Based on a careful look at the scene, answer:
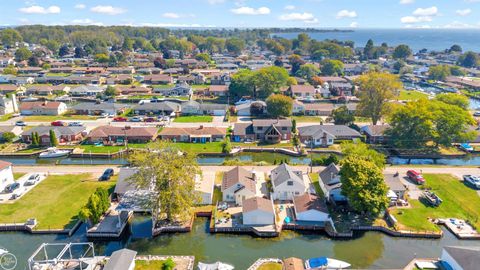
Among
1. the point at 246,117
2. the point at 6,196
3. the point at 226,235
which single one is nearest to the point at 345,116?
the point at 246,117

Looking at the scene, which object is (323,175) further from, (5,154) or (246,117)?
(5,154)

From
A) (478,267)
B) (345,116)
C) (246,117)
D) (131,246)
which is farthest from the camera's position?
(246,117)

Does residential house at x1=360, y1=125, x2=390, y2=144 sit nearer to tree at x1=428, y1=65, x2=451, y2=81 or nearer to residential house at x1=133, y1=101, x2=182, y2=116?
residential house at x1=133, y1=101, x2=182, y2=116

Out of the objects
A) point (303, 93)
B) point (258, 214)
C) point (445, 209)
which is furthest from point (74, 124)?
point (445, 209)

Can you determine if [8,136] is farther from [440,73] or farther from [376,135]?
[440,73]

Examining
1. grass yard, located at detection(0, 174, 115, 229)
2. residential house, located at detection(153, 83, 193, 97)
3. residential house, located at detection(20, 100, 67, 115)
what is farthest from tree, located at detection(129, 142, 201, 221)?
residential house, located at detection(153, 83, 193, 97)
